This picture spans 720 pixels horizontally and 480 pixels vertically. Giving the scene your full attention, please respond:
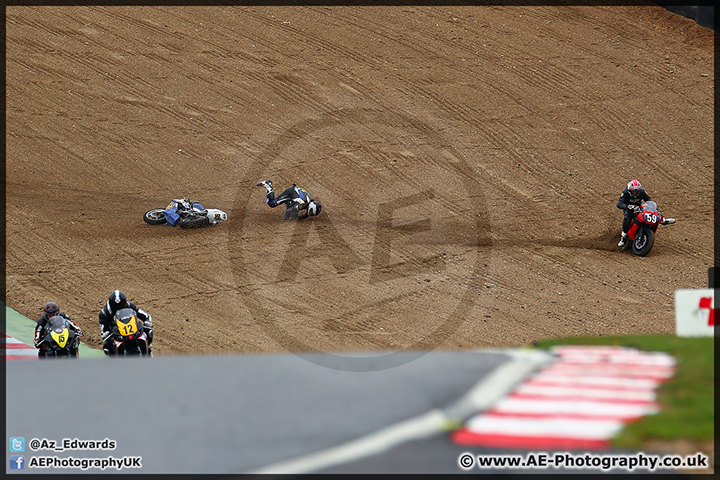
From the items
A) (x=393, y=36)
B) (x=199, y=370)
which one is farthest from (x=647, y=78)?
(x=199, y=370)

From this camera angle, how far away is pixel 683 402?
5496mm

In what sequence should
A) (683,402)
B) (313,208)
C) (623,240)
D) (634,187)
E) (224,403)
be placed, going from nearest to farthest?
(683,402) < (224,403) < (634,187) < (623,240) < (313,208)

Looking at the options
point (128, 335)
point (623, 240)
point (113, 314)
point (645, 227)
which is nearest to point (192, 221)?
point (113, 314)

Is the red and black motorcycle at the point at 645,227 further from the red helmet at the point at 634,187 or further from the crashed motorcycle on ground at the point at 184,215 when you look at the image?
the crashed motorcycle on ground at the point at 184,215

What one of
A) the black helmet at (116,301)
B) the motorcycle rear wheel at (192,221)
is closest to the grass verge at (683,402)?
the black helmet at (116,301)

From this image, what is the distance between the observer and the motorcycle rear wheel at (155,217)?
61.0 ft

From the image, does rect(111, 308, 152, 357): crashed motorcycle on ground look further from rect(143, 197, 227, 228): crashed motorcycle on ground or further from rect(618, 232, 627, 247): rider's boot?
rect(618, 232, 627, 247): rider's boot

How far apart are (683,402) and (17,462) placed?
5305mm

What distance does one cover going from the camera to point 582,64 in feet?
85.4

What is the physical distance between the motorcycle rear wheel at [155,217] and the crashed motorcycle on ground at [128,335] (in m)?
7.56

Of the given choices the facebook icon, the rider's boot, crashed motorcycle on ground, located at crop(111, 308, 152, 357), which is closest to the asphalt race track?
the facebook icon

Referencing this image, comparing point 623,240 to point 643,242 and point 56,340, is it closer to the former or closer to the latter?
point 643,242

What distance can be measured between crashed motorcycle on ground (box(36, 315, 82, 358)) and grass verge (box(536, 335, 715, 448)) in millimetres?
8843

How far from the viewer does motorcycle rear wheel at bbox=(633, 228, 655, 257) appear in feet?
57.1
